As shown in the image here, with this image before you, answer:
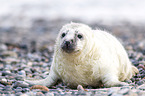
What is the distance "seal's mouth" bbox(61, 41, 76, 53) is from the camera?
13.9 feet

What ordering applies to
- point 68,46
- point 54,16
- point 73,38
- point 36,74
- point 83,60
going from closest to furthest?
point 68,46 < point 73,38 < point 83,60 < point 36,74 < point 54,16

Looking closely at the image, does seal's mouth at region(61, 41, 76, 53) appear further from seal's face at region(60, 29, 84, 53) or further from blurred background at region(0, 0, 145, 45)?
blurred background at region(0, 0, 145, 45)

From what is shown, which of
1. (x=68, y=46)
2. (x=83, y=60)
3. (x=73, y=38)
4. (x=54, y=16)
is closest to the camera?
(x=68, y=46)

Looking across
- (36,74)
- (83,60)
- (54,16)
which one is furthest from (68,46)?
(54,16)

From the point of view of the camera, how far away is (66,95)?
12.9ft

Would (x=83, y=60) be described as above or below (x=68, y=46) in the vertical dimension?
below

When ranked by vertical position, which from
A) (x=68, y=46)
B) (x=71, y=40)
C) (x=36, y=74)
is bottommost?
(x=36, y=74)

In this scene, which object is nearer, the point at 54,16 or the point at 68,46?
the point at 68,46

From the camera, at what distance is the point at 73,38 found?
14.4 ft

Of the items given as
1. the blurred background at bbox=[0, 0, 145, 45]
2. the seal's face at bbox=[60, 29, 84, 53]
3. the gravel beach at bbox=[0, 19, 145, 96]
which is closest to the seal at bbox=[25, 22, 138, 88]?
the seal's face at bbox=[60, 29, 84, 53]

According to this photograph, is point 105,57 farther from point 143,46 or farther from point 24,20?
point 24,20

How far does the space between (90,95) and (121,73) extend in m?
1.65

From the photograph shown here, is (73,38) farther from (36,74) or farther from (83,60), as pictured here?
(36,74)

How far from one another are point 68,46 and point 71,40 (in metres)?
0.14
